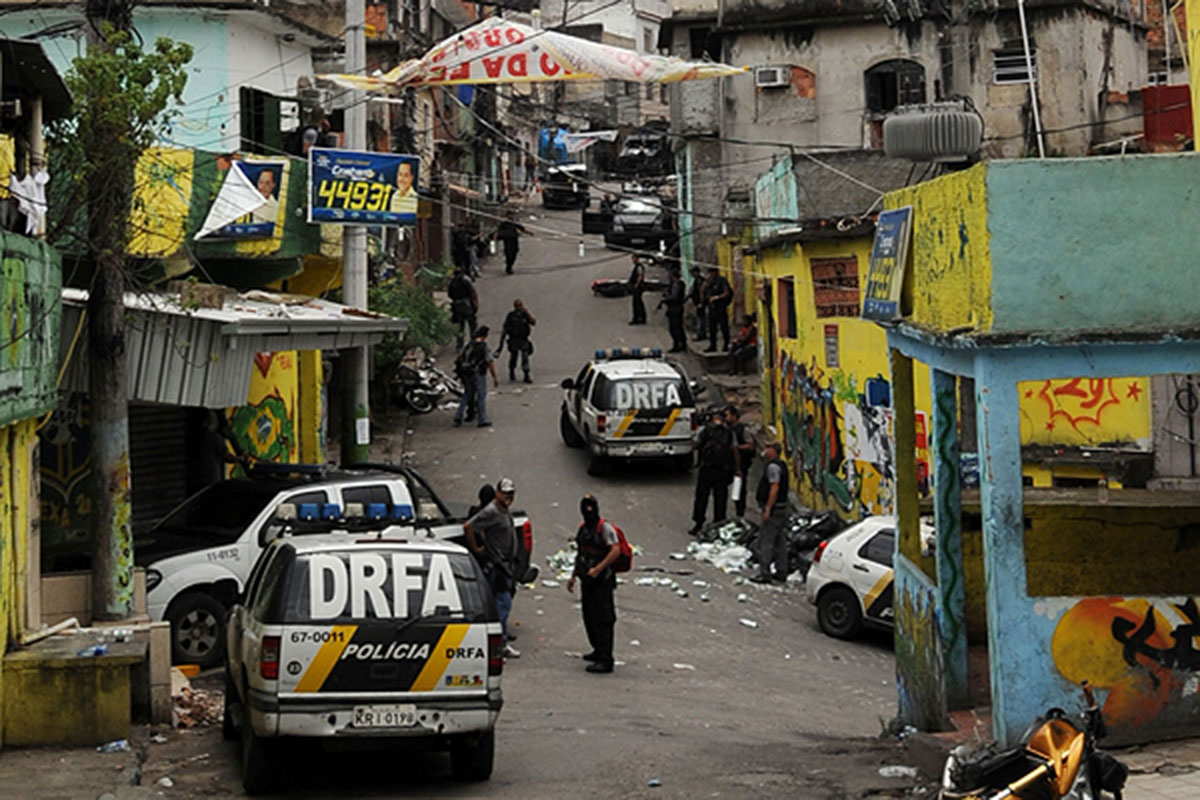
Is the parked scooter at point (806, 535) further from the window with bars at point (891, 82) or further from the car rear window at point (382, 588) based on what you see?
the window with bars at point (891, 82)

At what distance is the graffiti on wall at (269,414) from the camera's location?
2500cm

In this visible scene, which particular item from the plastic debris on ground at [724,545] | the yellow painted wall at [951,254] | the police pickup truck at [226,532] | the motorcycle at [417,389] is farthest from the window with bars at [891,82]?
the yellow painted wall at [951,254]

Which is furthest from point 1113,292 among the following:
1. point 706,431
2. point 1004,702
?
point 706,431

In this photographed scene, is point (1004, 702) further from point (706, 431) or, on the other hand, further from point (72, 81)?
point (706, 431)

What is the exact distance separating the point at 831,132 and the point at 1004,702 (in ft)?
107

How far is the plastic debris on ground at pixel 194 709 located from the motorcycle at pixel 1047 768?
7709 mm

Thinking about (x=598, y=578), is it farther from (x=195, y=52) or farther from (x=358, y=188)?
(x=195, y=52)

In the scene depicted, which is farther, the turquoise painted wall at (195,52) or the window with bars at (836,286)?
the turquoise painted wall at (195,52)

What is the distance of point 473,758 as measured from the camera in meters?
11.4

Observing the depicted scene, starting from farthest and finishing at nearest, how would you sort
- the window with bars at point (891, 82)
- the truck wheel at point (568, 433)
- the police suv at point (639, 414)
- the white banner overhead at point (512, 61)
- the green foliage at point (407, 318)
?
1. the window with bars at point (891, 82)
2. the green foliage at point (407, 318)
3. the truck wheel at point (568, 433)
4. the police suv at point (639, 414)
5. the white banner overhead at point (512, 61)

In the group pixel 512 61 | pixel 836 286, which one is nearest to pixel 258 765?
pixel 512 61

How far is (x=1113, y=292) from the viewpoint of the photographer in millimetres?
9750

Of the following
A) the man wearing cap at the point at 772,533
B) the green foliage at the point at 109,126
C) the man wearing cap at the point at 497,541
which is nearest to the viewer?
the green foliage at the point at 109,126

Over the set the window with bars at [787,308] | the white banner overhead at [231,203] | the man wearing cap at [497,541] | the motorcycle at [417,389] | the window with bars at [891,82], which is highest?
the window with bars at [891,82]
